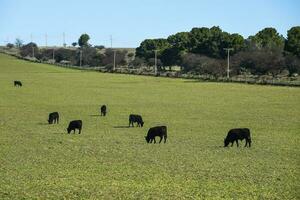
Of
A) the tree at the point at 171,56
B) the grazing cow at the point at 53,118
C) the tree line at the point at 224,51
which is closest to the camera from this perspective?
the grazing cow at the point at 53,118

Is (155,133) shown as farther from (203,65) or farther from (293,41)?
(203,65)

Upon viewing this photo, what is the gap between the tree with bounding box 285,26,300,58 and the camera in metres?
112

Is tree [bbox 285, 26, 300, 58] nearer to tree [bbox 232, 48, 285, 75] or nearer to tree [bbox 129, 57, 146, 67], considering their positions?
tree [bbox 232, 48, 285, 75]

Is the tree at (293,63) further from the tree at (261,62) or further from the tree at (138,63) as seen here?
the tree at (138,63)

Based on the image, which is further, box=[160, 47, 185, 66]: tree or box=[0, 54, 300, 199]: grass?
box=[160, 47, 185, 66]: tree

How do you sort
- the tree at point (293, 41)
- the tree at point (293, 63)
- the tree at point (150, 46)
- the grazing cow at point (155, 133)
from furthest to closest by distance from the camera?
1. the tree at point (150, 46)
2. the tree at point (293, 41)
3. the tree at point (293, 63)
4. the grazing cow at point (155, 133)

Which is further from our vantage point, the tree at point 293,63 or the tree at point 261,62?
the tree at point 261,62

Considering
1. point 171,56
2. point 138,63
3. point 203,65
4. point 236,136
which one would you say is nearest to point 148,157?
point 236,136

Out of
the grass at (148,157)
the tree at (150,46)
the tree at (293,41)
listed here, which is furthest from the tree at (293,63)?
the tree at (150,46)

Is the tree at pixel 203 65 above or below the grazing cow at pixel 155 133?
above

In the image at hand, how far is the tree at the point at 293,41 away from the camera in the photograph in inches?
4411

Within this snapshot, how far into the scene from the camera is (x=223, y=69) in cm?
11319

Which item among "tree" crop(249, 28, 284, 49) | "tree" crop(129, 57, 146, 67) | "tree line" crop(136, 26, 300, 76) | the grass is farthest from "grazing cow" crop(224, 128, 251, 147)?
"tree" crop(129, 57, 146, 67)

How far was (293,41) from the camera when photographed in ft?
372
